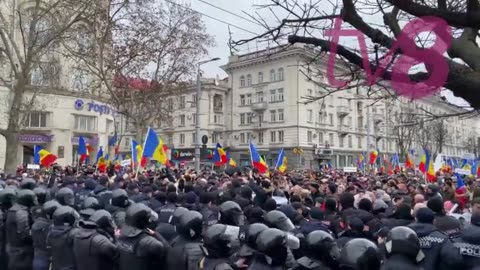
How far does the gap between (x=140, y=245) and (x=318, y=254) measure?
1.85m

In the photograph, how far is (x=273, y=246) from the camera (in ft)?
14.1

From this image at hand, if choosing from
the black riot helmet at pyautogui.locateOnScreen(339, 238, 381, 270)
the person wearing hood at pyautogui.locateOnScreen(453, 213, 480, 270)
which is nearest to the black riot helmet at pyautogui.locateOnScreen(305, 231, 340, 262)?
the black riot helmet at pyautogui.locateOnScreen(339, 238, 381, 270)

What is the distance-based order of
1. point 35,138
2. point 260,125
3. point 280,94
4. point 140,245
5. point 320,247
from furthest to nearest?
point 260,125 → point 280,94 → point 35,138 → point 140,245 → point 320,247

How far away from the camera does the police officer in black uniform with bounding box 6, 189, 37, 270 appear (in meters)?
7.13

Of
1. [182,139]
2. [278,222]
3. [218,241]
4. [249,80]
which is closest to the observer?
[218,241]

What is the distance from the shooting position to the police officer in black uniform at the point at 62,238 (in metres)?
5.89

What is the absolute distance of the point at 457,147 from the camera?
80625 mm

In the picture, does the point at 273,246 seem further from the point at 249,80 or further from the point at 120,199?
the point at 249,80

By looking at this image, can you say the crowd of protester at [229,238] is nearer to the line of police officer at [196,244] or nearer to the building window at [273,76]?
the line of police officer at [196,244]

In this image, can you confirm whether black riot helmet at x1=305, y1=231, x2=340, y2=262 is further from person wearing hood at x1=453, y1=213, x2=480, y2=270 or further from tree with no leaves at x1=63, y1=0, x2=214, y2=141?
tree with no leaves at x1=63, y1=0, x2=214, y2=141

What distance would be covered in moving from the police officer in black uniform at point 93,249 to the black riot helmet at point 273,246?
1845mm

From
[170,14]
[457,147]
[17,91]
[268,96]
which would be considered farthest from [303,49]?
[457,147]

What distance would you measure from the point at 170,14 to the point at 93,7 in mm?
4771

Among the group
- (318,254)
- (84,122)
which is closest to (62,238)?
(318,254)
